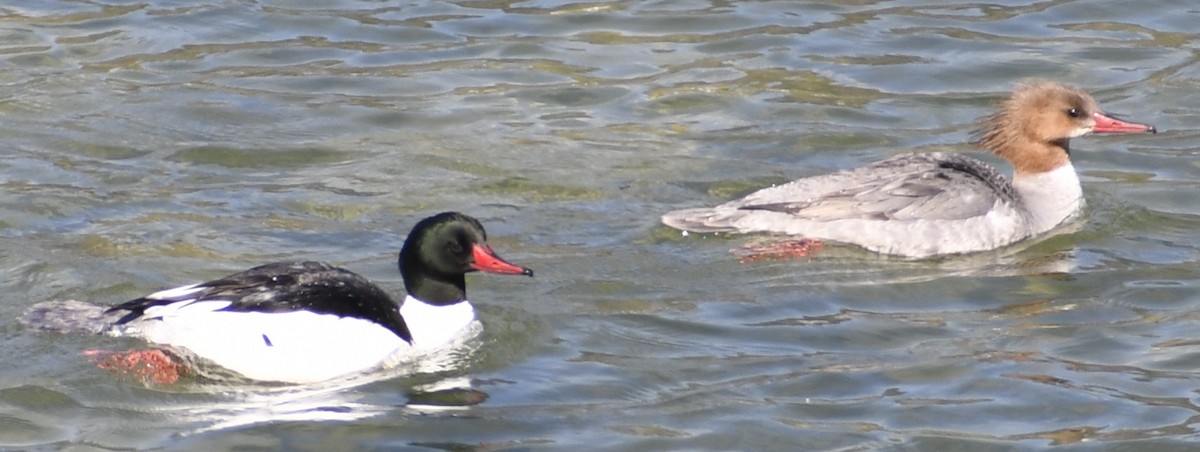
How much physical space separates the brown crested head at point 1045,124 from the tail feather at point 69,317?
5722mm

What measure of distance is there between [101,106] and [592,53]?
12.3 ft

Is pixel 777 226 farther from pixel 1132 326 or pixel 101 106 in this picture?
pixel 101 106

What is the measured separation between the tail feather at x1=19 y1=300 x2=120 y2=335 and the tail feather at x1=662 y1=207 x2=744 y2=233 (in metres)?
3.35

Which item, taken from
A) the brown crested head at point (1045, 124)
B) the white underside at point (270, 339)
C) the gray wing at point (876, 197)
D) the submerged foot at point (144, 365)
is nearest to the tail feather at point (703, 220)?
the gray wing at point (876, 197)

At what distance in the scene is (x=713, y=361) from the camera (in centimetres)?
893

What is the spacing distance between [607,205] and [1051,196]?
8.75ft

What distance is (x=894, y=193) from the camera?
36.2 ft

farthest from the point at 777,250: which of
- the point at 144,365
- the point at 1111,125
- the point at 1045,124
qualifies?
the point at 144,365

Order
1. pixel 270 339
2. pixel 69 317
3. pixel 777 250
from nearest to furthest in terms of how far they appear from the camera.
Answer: pixel 270 339 → pixel 69 317 → pixel 777 250

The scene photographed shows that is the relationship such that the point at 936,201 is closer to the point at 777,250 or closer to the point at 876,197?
the point at 876,197

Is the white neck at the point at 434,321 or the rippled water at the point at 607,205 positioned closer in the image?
the rippled water at the point at 607,205

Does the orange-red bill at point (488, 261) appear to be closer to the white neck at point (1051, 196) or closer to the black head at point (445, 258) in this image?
the black head at point (445, 258)

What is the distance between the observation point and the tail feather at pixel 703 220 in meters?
10.8

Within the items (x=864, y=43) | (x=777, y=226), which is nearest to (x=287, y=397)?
(x=777, y=226)
